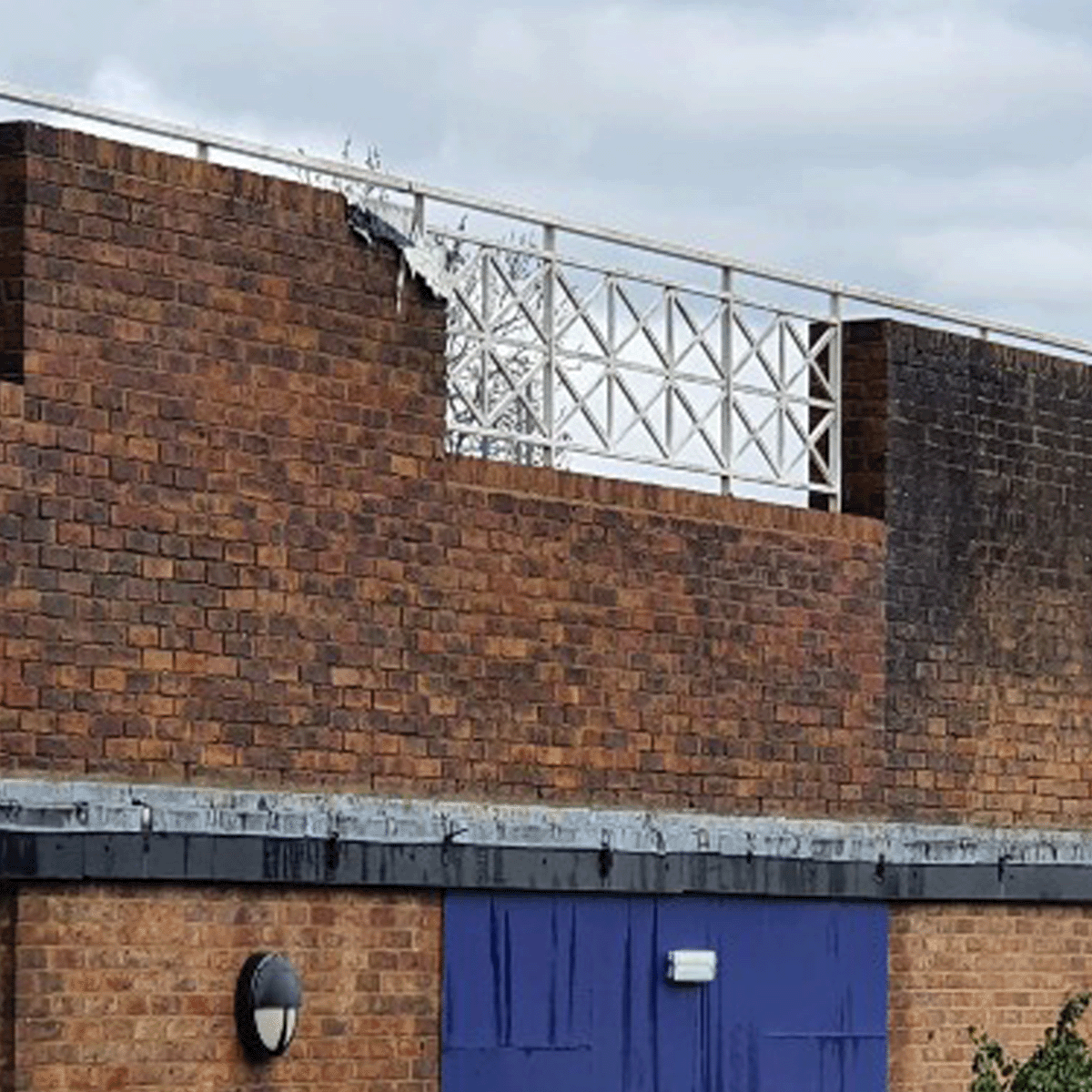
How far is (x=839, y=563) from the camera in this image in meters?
19.0

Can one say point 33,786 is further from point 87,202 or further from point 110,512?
Result: point 87,202

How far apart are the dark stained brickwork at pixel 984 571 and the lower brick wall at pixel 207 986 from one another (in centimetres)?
395

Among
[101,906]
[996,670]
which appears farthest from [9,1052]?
[996,670]

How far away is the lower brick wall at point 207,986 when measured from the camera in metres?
14.6

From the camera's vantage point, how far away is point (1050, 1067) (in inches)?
695

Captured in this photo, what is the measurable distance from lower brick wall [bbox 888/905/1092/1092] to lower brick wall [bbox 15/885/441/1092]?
11.5ft

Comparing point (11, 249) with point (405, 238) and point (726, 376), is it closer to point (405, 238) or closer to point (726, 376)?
point (405, 238)

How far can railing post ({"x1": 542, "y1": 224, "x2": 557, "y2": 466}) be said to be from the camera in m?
17.3

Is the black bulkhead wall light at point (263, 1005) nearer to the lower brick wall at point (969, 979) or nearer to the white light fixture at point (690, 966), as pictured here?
the white light fixture at point (690, 966)

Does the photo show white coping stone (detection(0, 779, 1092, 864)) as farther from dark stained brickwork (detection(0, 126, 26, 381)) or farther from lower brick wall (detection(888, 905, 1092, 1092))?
dark stained brickwork (detection(0, 126, 26, 381))

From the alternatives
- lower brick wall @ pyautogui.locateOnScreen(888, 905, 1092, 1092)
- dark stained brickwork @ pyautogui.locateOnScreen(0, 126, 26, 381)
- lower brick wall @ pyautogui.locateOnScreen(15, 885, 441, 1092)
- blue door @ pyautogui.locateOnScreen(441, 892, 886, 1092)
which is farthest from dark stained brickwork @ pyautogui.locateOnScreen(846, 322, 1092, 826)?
dark stained brickwork @ pyautogui.locateOnScreen(0, 126, 26, 381)

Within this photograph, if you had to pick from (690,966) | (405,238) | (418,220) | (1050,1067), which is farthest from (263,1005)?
(1050,1067)

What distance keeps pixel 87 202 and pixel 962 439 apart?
248 inches

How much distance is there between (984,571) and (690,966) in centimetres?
341
